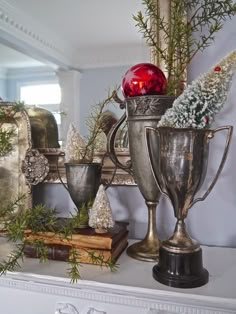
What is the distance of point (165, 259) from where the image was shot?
1.95ft

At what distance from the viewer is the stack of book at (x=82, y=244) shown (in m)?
0.66

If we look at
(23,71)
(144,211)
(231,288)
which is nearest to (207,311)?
(231,288)

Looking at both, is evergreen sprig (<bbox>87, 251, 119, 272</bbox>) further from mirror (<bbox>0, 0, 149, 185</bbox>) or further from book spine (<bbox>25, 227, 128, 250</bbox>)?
mirror (<bbox>0, 0, 149, 185</bbox>)

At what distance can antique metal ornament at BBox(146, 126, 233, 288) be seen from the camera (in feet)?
1.81

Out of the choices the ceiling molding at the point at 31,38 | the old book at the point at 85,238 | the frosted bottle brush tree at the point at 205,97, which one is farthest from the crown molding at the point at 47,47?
the old book at the point at 85,238

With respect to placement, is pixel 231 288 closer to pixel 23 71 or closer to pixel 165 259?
pixel 165 259

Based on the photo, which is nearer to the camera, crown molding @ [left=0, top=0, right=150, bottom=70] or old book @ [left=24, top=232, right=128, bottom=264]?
old book @ [left=24, top=232, right=128, bottom=264]

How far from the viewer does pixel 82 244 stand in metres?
0.67

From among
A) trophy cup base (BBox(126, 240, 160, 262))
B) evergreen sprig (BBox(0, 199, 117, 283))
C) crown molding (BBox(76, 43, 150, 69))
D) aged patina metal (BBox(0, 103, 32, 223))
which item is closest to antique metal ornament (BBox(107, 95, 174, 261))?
trophy cup base (BBox(126, 240, 160, 262))

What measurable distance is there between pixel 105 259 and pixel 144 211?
25 cm

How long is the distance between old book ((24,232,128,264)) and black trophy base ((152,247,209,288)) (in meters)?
0.13

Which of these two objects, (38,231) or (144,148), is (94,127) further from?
(38,231)

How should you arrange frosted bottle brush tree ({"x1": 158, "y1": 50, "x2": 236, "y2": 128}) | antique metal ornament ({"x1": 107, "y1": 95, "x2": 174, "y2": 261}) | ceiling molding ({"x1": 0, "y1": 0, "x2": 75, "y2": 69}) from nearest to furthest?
1. frosted bottle brush tree ({"x1": 158, "y1": 50, "x2": 236, "y2": 128})
2. antique metal ornament ({"x1": 107, "y1": 95, "x2": 174, "y2": 261})
3. ceiling molding ({"x1": 0, "y1": 0, "x2": 75, "y2": 69})

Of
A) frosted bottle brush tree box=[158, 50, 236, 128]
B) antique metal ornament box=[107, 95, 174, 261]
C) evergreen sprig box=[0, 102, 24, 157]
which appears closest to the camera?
frosted bottle brush tree box=[158, 50, 236, 128]
